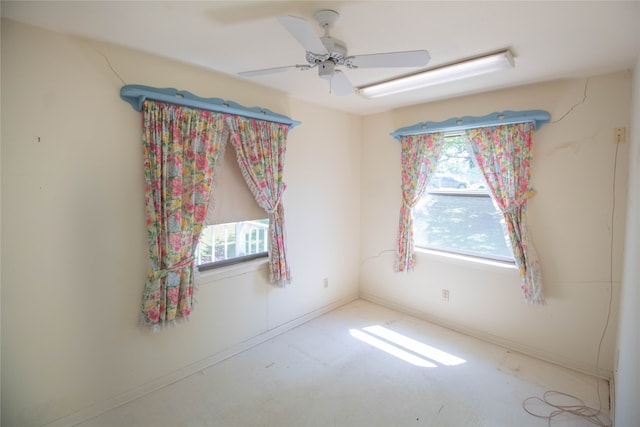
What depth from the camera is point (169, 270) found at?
2242 mm

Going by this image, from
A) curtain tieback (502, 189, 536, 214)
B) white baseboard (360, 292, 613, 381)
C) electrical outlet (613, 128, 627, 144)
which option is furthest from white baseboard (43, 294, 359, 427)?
electrical outlet (613, 128, 627, 144)

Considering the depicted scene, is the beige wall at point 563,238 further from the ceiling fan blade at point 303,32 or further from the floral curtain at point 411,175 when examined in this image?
the ceiling fan blade at point 303,32

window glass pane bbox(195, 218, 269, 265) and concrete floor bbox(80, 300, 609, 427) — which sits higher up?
window glass pane bbox(195, 218, 269, 265)

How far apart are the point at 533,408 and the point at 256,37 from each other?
3064mm

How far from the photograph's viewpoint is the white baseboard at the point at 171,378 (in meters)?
2.00

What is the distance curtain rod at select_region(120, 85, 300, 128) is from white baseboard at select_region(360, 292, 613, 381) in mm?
2523

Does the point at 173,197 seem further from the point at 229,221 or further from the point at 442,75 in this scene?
the point at 442,75

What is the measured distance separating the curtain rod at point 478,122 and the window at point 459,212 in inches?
6.5

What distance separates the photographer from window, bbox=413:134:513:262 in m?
3.01

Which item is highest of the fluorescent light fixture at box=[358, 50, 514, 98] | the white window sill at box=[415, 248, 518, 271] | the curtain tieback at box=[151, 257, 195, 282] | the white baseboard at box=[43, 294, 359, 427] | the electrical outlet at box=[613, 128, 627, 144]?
the fluorescent light fixture at box=[358, 50, 514, 98]

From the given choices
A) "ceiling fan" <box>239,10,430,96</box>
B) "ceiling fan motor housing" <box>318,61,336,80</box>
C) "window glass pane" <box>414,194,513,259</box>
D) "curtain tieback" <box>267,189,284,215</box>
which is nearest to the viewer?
"ceiling fan" <box>239,10,430,96</box>

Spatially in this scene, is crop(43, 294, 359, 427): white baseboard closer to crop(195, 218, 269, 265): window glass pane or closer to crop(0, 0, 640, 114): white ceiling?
crop(195, 218, 269, 265): window glass pane

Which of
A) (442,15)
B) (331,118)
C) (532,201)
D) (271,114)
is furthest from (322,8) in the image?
(532,201)

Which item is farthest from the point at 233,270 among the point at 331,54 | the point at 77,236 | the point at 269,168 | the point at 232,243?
the point at 331,54
